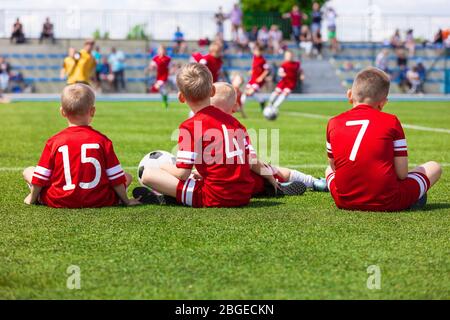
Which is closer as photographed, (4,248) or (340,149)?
(4,248)

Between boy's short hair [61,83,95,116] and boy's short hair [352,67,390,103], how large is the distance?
83.8 inches

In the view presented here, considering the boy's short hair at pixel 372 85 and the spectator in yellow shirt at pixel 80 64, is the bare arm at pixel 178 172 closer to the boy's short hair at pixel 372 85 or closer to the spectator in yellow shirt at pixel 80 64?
the boy's short hair at pixel 372 85

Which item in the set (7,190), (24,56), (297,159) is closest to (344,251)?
(7,190)

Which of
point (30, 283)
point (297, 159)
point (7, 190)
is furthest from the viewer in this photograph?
point (297, 159)

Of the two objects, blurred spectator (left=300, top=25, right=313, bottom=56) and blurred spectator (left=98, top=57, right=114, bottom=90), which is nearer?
blurred spectator (left=98, top=57, right=114, bottom=90)

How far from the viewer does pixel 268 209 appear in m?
6.60

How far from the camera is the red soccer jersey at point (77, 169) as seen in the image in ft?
21.2

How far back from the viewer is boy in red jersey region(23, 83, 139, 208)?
255 inches

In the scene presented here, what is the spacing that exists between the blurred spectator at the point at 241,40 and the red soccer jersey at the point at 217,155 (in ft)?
128

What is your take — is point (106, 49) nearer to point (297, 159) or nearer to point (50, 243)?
point (297, 159)

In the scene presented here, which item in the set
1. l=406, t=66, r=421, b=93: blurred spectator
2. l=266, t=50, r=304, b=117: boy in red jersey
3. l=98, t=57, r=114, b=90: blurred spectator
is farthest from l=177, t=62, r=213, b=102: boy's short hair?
l=406, t=66, r=421, b=93: blurred spectator

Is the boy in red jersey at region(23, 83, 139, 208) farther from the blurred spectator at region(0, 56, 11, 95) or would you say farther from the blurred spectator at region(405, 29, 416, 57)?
the blurred spectator at region(405, 29, 416, 57)

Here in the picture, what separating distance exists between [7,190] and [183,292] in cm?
415
